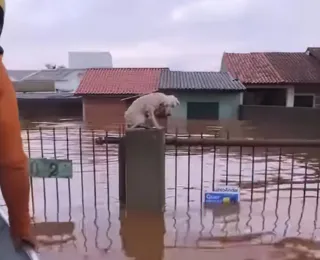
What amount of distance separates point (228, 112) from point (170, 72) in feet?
14.7

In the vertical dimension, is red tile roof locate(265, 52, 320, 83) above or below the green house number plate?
above

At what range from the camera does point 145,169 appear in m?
4.82

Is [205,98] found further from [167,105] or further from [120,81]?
[167,105]

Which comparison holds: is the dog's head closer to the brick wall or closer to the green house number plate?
the green house number plate

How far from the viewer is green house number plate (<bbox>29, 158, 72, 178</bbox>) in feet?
13.8

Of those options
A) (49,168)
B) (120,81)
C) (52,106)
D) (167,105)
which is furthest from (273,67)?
(49,168)

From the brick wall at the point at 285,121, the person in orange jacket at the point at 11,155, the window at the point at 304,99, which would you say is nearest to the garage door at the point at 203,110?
the brick wall at the point at 285,121

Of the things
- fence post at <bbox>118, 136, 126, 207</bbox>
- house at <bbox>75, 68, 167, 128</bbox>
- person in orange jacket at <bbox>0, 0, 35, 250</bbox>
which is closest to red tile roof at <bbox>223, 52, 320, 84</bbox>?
house at <bbox>75, 68, 167, 128</bbox>

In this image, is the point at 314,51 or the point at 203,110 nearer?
the point at 203,110

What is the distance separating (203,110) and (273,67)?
16.3ft

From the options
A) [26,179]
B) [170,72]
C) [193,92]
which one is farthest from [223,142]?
[170,72]

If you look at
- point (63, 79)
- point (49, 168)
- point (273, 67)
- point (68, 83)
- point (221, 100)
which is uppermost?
point (273, 67)

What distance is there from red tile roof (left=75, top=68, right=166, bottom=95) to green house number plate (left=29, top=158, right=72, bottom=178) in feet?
51.5

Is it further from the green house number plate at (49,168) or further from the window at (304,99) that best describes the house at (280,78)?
the green house number plate at (49,168)
